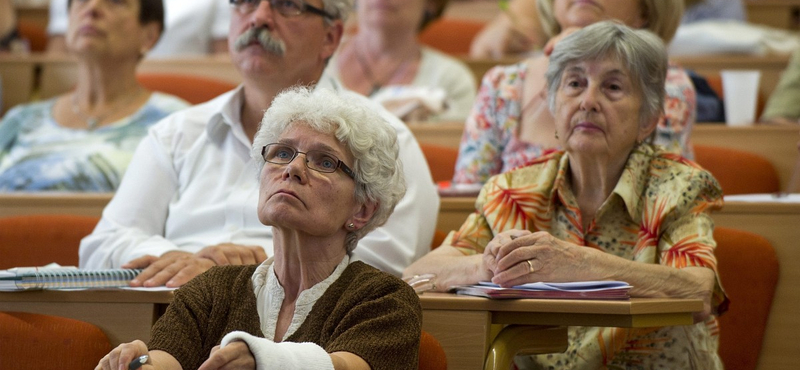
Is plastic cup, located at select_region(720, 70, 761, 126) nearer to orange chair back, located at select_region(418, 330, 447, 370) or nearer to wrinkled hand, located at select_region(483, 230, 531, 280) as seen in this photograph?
wrinkled hand, located at select_region(483, 230, 531, 280)

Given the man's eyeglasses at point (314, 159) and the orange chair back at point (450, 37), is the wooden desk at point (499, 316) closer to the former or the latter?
the man's eyeglasses at point (314, 159)

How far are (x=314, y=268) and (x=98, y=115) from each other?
1.79 m

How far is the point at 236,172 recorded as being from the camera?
2471 mm

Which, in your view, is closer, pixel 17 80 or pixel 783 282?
pixel 783 282

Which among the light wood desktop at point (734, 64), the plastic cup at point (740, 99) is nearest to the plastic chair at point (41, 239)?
the plastic cup at point (740, 99)

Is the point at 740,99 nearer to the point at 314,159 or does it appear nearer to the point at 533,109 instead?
the point at 533,109

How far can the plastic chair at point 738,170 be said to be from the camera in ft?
9.70

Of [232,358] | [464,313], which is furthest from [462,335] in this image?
[232,358]

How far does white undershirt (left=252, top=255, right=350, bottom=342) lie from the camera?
173cm

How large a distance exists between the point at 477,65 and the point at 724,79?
1145mm

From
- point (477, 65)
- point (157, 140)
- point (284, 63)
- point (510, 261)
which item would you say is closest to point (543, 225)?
point (510, 261)

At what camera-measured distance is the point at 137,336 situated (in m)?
1.89

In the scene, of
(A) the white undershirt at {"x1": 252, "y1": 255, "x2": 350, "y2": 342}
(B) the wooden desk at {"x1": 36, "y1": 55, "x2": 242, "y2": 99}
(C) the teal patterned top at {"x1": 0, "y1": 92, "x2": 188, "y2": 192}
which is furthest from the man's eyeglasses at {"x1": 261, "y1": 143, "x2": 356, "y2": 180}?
(B) the wooden desk at {"x1": 36, "y1": 55, "x2": 242, "y2": 99}

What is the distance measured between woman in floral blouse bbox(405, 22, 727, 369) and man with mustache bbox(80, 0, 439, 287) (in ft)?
0.63
